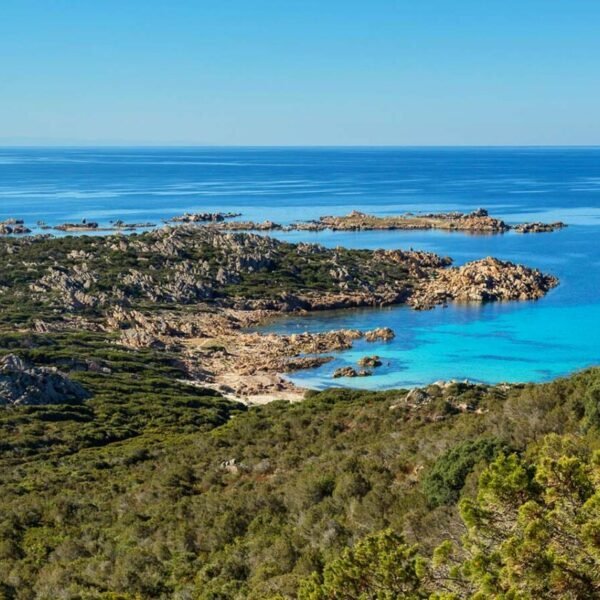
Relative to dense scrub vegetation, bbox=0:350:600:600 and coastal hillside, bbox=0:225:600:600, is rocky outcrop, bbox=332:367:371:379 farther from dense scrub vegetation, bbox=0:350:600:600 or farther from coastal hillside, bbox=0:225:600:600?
dense scrub vegetation, bbox=0:350:600:600

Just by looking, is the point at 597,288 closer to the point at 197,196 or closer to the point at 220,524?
the point at 220,524

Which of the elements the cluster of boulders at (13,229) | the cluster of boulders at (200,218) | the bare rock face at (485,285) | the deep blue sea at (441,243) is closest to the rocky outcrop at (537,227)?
the deep blue sea at (441,243)

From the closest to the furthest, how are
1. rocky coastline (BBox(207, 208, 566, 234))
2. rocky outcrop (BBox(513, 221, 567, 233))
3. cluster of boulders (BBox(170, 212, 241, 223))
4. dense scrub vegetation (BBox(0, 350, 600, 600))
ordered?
dense scrub vegetation (BBox(0, 350, 600, 600))
rocky outcrop (BBox(513, 221, 567, 233))
rocky coastline (BBox(207, 208, 566, 234))
cluster of boulders (BBox(170, 212, 241, 223))

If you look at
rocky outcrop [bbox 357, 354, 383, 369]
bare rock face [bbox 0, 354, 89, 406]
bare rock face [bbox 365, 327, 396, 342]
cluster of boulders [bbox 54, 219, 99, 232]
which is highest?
cluster of boulders [bbox 54, 219, 99, 232]

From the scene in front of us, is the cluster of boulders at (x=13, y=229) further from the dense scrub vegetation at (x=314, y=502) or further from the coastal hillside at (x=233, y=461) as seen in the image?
the dense scrub vegetation at (x=314, y=502)

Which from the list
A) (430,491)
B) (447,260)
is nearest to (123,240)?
(447,260)

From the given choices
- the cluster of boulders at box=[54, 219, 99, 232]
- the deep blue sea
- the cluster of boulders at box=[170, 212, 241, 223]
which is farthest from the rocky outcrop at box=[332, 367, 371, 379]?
the cluster of boulders at box=[170, 212, 241, 223]
